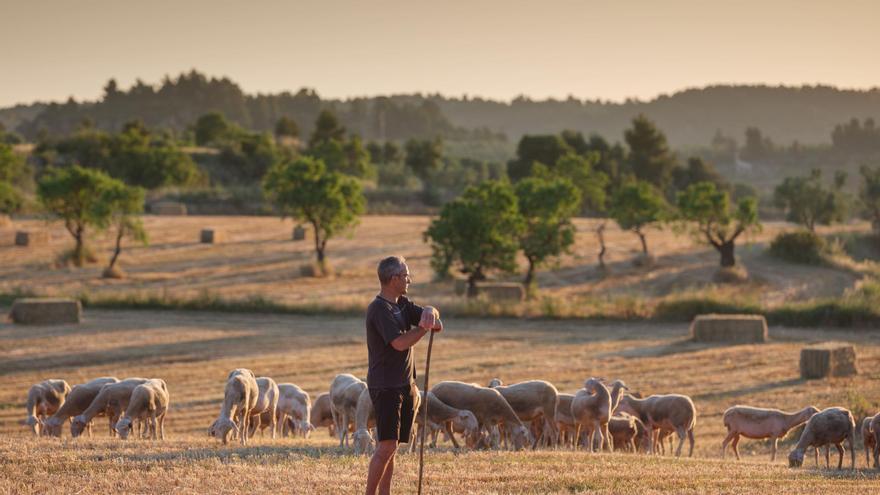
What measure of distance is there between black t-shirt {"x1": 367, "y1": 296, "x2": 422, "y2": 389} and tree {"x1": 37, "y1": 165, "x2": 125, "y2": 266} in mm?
48193

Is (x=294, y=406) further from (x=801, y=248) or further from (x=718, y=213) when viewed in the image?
(x=801, y=248)

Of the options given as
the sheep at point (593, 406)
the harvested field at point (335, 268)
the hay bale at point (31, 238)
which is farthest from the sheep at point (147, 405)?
the hay bale at point (31, 238)

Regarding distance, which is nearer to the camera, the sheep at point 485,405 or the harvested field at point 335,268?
the sheep at point 485,405

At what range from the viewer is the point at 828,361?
30.3 m

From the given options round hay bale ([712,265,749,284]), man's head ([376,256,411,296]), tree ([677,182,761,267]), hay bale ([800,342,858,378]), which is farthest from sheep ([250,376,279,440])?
tree ([677,182,761,267])

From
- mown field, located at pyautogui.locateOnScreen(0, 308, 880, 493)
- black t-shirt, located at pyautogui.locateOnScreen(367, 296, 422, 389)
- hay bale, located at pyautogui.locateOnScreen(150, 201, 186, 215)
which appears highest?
black t-shirt, located at pyautogui.locateOnScreen(367, 296, 422, 389)

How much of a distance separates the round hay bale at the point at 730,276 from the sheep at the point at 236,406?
130 ft

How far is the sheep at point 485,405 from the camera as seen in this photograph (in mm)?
18859

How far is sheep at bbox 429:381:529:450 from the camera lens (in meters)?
18.9

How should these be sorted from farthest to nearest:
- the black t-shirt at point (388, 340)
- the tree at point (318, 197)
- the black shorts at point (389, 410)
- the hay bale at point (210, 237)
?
the hay bale at point (210, 237) → the tree at point (318, 197) → the black shorts at point (389, 410) → the black t-shirt at point (388, 340)

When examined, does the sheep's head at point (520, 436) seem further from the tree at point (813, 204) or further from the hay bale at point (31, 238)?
the tree at point (813, 204)

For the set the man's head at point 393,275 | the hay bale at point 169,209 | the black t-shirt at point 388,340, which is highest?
the man's head at point 393,275

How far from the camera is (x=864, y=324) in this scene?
39.6 m

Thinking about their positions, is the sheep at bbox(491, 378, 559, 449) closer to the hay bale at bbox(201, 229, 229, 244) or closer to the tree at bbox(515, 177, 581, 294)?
the tree at bbox(515, 177, 581, 294)
